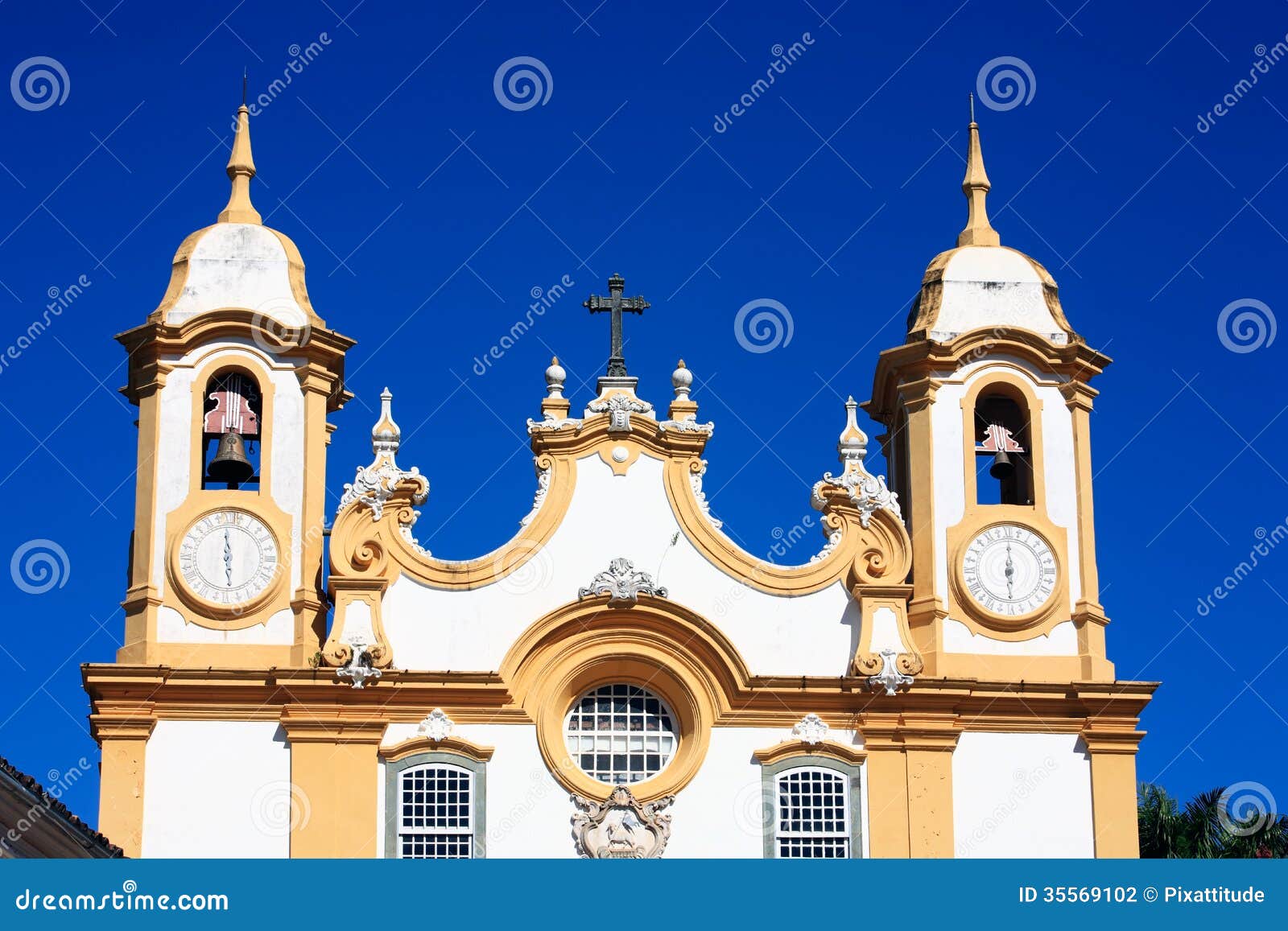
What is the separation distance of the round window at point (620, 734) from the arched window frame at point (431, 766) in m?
1.32

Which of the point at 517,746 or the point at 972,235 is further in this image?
the point at 972,235

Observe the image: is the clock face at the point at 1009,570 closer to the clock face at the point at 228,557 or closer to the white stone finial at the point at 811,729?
the white stone finial at the point at 811,729

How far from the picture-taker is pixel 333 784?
35.5m

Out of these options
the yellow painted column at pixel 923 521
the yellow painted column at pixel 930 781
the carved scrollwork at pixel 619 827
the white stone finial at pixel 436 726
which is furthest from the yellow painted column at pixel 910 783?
the white stone finial at pixel 436 726

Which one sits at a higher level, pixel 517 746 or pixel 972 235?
pixel 972 235

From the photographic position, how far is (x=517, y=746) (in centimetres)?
3597

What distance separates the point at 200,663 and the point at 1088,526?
40.6 feet

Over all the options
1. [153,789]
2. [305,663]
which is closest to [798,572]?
[305,663]

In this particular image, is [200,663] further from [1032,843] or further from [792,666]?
[1032,843]

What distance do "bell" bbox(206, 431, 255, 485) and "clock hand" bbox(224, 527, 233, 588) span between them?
38.9 inches

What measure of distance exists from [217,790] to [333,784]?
1.50 m

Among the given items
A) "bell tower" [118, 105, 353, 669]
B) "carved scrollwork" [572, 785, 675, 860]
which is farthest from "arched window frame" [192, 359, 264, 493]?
"carved scrollwork" [572, 785, 675, 860]

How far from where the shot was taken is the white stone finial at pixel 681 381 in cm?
3788

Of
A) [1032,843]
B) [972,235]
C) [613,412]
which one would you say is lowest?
[1032,843]
